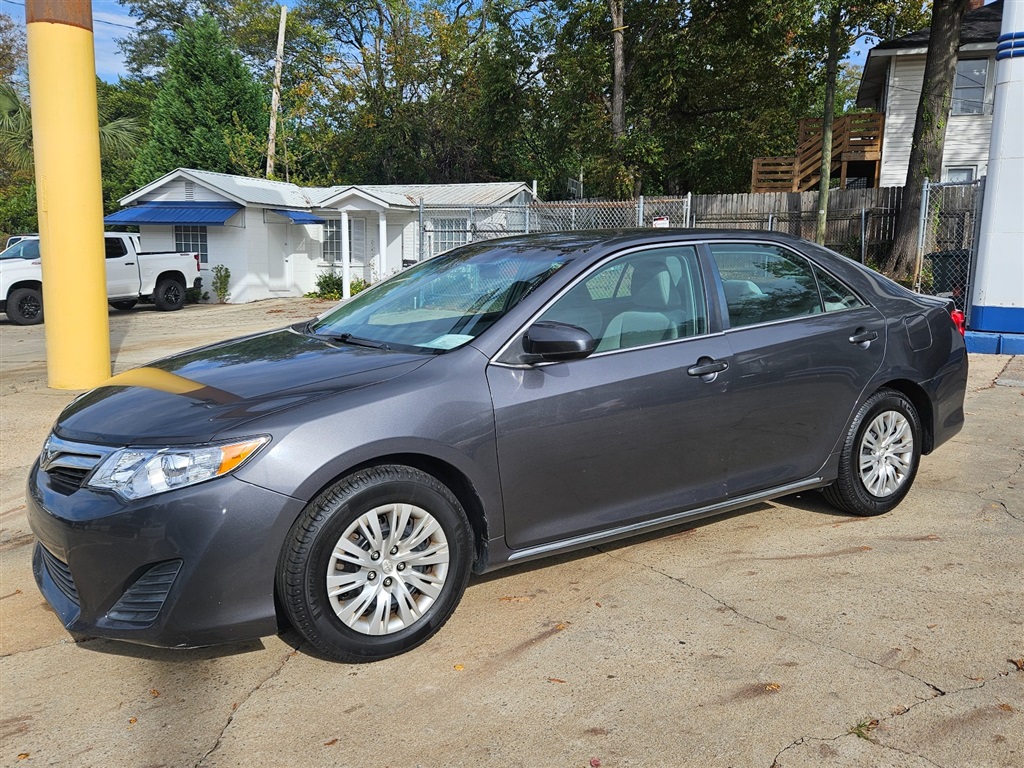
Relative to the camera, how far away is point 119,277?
787 inches

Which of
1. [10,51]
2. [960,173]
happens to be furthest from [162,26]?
[960,173]

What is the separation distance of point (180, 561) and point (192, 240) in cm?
2439

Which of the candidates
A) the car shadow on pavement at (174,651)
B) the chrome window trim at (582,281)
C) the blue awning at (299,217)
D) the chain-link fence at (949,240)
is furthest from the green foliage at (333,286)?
the car shadow on pavement at (174,651)

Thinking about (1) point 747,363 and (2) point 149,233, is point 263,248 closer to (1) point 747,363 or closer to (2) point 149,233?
(2) point 149,233

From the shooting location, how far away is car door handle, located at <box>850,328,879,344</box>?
4.66m

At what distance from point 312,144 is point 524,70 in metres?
10.8

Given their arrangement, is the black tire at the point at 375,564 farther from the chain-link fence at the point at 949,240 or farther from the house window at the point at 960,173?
the house window at the point at 960,173

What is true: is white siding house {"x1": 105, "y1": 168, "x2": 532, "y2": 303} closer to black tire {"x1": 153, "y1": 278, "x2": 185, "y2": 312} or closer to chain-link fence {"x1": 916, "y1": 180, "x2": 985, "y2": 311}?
black tire {"x1": 153, "y1": 278, "x2": 185, "y2": 312}

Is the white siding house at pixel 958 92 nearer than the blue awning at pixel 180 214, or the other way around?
the blue awning at pixel 180 214

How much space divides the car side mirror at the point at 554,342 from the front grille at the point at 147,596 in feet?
5.21

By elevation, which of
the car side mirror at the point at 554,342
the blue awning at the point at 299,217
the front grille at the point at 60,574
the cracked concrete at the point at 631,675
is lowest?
the cracked concrete at the point at 631,675

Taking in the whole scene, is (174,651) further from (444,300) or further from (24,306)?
(24,306)

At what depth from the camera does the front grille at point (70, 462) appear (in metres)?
3.20

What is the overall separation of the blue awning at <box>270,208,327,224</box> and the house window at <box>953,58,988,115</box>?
18838 millimetres
